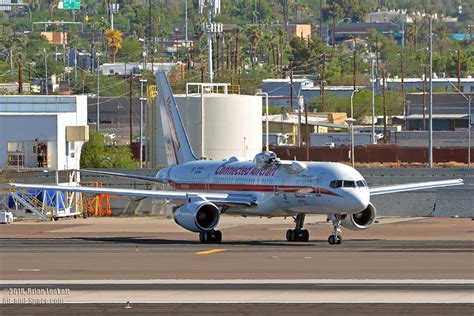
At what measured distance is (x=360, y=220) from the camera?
56.3 m

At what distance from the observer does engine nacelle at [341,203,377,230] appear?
5600 cm

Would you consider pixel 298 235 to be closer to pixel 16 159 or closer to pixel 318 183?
pixel 318 183

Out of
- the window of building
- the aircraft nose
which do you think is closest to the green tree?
the window of building

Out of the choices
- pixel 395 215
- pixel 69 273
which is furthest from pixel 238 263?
pixel 395 215

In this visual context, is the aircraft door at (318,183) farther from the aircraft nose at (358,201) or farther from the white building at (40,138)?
the white building at (40,138)

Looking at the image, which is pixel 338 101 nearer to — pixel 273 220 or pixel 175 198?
pixel 273 220

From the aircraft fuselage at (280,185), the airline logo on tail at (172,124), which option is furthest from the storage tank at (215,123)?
the aircraft fuselage at (280,185)

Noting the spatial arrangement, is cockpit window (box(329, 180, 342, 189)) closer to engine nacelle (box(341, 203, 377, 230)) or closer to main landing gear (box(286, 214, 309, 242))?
engine nacelle (box(341, 203, 377, 230))

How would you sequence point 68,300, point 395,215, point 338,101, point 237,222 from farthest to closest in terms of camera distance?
1. point 338,101
2. point 395,215
3. point 237,222
4. point 68,300
